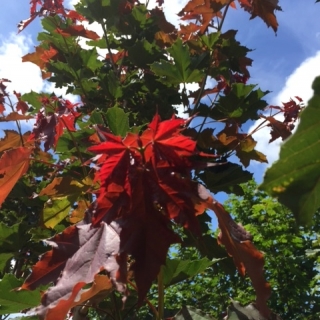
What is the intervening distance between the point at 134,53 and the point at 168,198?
1372 mm

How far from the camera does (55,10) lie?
7.23 feet

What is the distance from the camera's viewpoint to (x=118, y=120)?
1219 millimetres

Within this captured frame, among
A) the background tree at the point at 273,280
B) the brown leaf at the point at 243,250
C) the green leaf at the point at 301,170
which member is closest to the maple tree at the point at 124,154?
the brown leaf at the point at 243,250

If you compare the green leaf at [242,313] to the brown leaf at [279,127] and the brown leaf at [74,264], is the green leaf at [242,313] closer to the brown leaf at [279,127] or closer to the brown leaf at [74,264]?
the brown leaf at [74,264]

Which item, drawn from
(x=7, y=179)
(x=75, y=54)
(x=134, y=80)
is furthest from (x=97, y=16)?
(x=7, y=179)

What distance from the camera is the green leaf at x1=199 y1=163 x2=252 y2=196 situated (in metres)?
1.64

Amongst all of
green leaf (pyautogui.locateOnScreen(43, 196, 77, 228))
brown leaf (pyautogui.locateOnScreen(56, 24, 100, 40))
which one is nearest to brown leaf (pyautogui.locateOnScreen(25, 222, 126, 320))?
green leaf (pyautogui.locateOnScreen(43, 196, 77, 228))

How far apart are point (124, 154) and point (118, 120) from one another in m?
0.40

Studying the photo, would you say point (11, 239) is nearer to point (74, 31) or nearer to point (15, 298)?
point (15, 298)

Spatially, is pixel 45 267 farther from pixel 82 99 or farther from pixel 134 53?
pixel 82 99

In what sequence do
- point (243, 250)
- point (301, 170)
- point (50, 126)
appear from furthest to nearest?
point (50, 126)
point (243, 250)
point (301, 170)

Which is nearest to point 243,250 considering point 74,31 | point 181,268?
point 181,268

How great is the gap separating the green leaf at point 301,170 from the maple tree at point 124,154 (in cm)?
45

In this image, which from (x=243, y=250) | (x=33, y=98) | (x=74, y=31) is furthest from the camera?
(x=33, y=98)
